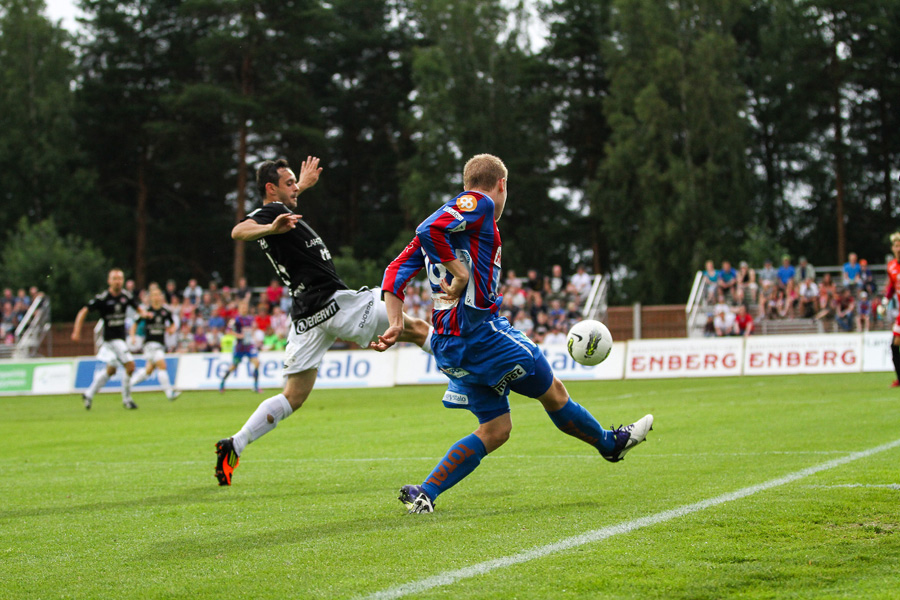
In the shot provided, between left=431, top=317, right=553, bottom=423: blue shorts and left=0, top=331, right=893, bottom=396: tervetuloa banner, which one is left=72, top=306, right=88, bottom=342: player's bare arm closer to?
left=0, top=331, right=893, bottom=396: tervetuloa banner

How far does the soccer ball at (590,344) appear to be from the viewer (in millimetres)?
6598

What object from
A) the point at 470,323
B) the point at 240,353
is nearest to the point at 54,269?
the point at 240,353

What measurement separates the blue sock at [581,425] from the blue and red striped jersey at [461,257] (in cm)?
80

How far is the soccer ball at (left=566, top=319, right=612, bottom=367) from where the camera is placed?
6598mm

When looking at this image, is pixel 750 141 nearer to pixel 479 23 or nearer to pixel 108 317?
pixel 479 23

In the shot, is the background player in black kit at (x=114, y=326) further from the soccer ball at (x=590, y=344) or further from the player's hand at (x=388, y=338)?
the player's hand at (x=388, y=338)

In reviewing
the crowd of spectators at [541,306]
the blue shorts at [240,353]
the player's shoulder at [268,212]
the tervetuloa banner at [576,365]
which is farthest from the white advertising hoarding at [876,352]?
the player's shoulder at [268,212]

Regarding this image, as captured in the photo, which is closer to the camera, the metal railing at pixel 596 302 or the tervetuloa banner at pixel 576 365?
the tervetuloa banner at pixel 576 365

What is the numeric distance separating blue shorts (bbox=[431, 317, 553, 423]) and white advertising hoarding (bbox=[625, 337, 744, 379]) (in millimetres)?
16847

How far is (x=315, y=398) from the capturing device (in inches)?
794

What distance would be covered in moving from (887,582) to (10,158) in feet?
176

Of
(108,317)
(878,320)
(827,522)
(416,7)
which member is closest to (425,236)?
(827,522)

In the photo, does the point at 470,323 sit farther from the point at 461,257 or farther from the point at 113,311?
the point at 113,311

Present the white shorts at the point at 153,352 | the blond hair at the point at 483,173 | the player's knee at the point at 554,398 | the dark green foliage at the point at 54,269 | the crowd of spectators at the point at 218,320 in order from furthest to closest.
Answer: the dark green foliage at the point at 54,269 → the crowd of spectators at the point at 218,320 → the white shorts at the point at 153,352 → the player's knee at the point at 554,398 → the blond hair at the point at 483,173
